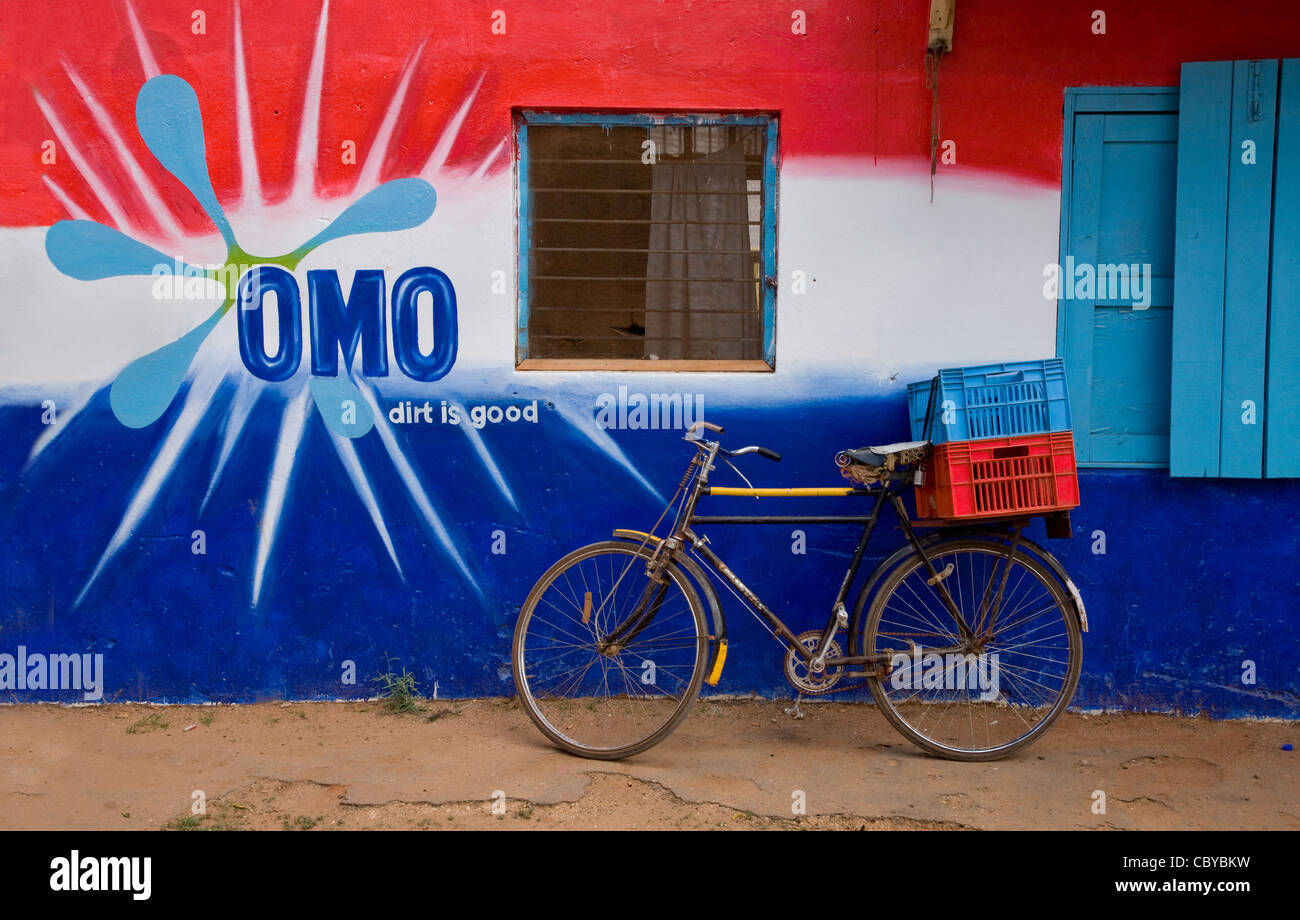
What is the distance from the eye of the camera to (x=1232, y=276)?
4578 millimetres

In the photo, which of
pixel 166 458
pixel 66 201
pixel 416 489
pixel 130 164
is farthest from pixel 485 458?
pixel 66 201

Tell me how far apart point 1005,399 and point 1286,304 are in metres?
1.56

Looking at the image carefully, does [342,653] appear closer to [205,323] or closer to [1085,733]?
[205,323]

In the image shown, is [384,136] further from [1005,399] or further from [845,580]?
[1005,399]

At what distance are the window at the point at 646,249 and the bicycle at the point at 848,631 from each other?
0.58 meters

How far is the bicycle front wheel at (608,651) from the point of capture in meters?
4.20

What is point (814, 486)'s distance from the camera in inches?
188

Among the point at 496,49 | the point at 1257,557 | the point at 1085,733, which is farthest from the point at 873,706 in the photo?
the point at 496,49

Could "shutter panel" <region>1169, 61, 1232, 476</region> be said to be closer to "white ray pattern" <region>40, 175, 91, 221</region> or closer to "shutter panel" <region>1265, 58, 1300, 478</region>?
"shutter panel" <region>1265, 58, 1300, 478</region>

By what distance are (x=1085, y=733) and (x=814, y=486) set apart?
1606 mm

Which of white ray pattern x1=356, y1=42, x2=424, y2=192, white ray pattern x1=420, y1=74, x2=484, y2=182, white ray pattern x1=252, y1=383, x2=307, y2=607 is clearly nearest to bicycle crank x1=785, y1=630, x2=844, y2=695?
white ray pattern x1=252, y1=383, x2=307, y2=607

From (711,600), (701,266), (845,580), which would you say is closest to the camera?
(711,600)

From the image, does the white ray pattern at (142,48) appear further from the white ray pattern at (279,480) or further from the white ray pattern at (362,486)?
the white ray pattern at (362,486)

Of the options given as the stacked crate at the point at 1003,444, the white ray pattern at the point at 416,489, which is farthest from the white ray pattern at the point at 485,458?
the stacked crate at the point at 1003,444
